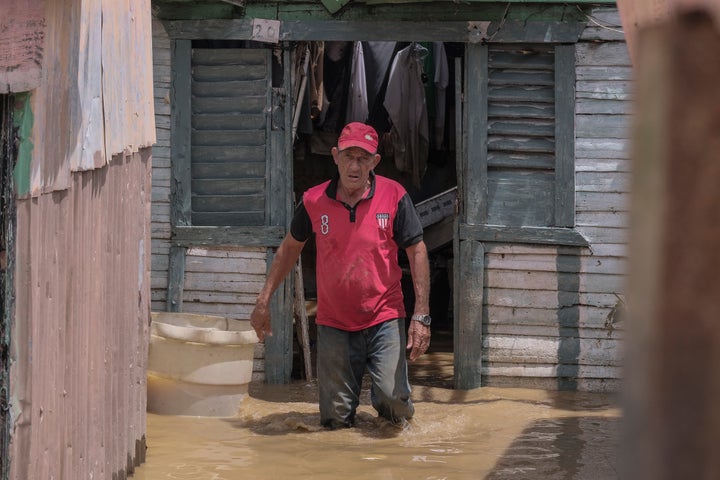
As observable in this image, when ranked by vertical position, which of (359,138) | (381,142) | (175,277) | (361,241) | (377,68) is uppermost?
(377,68)

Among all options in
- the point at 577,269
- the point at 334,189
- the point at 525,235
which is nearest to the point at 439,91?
the point at 525,235

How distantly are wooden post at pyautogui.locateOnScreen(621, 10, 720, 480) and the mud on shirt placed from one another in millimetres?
6459

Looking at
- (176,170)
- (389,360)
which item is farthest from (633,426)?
(176,170)

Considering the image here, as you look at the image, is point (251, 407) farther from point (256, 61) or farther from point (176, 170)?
point (256, 61)

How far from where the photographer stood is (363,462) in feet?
22.0

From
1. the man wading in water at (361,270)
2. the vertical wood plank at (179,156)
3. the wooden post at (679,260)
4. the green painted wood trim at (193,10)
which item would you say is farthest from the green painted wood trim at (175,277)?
the wooden post at (679,260)

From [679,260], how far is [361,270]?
6499 mm

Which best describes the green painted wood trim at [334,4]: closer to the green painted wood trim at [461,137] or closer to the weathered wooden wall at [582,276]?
the green painted wood trim at [461,137]

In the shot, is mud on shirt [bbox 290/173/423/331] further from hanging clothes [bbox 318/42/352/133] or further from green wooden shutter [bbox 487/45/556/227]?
hanging clothes [bbox 318/42/352/133]

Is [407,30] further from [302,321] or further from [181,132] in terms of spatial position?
[302,321]

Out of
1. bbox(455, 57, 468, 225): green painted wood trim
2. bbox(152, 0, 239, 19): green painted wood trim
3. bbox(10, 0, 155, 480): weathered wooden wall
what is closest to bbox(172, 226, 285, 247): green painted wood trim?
bbox(455, 57, 468, 225): green painted wood trim

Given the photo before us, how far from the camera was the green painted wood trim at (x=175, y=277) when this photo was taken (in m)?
9.23

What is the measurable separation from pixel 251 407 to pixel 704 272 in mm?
7977

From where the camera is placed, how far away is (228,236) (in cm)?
918
